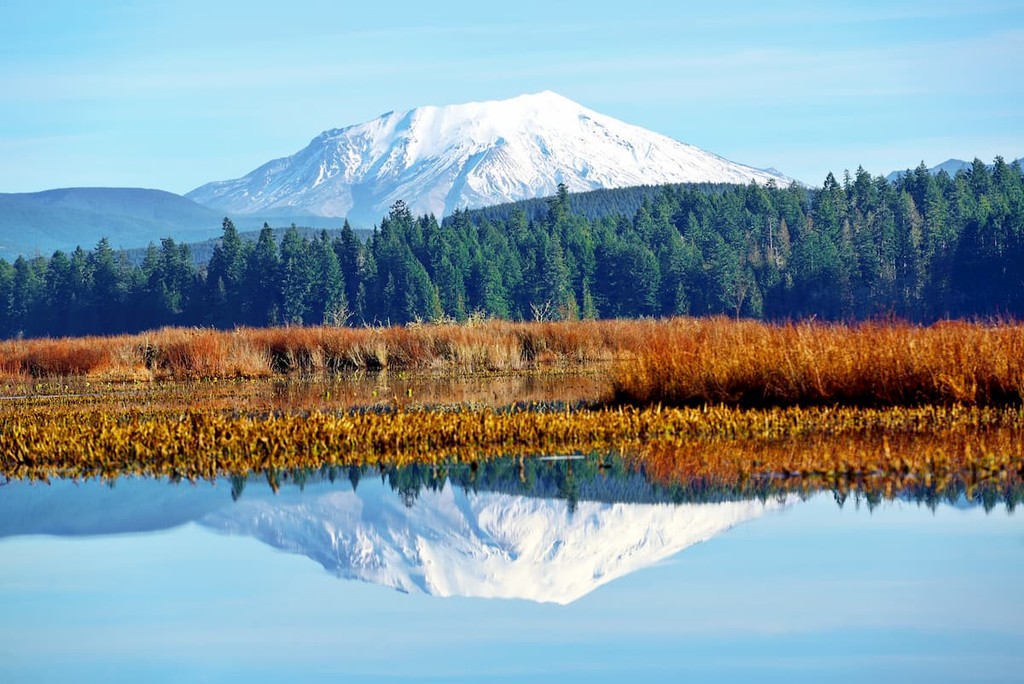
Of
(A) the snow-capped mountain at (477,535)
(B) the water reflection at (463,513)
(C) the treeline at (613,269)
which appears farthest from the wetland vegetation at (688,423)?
(C) the treeline at (613,269)

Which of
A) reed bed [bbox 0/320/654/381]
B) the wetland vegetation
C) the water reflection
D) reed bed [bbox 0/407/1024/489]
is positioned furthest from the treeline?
the water reflection

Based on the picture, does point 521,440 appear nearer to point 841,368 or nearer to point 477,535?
point 477,535

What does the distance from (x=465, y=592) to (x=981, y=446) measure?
932 centimetres

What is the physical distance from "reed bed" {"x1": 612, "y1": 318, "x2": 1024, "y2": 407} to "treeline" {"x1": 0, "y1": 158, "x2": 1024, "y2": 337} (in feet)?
286

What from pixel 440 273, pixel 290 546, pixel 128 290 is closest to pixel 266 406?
pixel 290 546

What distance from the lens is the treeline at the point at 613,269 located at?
128000 mm

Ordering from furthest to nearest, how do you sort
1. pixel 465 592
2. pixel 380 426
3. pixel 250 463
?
pixel 380 426 < pixel 250 463 < pixel 465 592

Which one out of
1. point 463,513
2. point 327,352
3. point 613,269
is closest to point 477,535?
point 463,513

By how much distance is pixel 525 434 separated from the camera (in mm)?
24453

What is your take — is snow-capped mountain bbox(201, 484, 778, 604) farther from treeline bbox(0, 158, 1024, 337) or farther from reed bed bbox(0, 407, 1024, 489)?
treeline bbox(0, 158, 1024, 337)

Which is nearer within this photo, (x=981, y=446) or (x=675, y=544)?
(x=675, y=544)

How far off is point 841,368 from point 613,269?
4438 inches

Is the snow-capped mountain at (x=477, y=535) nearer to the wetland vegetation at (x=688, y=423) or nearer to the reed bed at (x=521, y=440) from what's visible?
the wetland vegetation at (x=688, y=423)

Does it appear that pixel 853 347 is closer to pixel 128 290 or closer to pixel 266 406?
pixel 266 406
